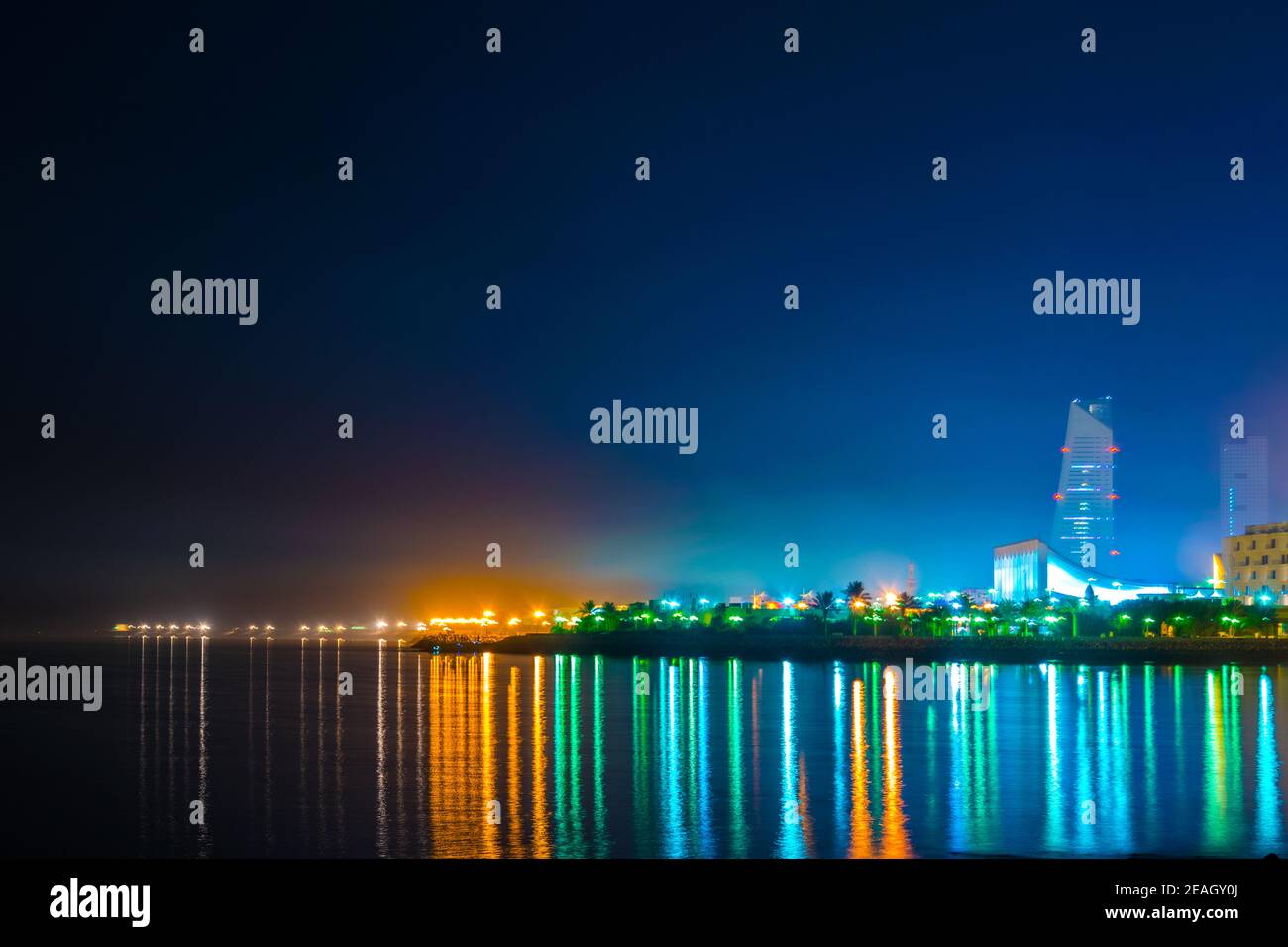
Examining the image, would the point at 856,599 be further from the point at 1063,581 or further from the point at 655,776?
the point at 655,776

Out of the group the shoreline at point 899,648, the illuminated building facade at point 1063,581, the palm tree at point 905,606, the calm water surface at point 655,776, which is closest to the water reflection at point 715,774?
the calm water surface at point 655,776

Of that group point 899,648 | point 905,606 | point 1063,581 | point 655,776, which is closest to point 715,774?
point 655,776

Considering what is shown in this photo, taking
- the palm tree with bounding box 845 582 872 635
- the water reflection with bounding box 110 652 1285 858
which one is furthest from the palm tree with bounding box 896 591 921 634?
the water reflection with bounding box 110 652 1285 858

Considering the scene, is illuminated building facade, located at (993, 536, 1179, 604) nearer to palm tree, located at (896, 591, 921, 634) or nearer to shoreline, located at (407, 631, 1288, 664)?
palm tree, located at (896, 591, 921, 634)

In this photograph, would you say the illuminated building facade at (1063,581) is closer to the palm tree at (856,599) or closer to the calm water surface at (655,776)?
the palm tree at (856,599)
